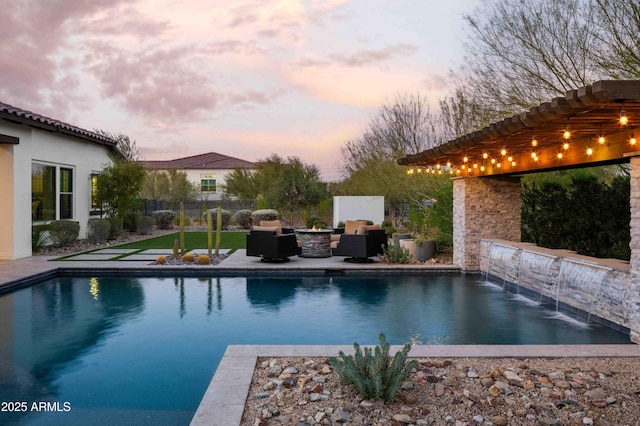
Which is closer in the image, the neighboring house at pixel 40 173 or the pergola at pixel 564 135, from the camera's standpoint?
the pergola at pixel 564 135

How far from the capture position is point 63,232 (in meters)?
14.4

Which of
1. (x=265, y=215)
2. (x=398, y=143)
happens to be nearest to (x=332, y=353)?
(x=398, y=143)

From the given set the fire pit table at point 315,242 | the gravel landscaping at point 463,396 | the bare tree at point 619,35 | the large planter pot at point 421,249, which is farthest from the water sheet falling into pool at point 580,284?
the fire pit table at point 315,242

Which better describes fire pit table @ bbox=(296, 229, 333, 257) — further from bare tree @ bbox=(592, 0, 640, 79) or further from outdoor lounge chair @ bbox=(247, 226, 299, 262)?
bare tree @ bbox=(592, 0, 640, 79)

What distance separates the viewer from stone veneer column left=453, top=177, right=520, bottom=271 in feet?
36.2

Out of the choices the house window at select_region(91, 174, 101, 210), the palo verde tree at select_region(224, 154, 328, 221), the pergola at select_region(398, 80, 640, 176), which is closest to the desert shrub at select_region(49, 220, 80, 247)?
the house window at select_region(91, 174, 101, 210)

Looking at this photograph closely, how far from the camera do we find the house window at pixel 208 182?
4747cm

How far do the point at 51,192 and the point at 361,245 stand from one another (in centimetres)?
964

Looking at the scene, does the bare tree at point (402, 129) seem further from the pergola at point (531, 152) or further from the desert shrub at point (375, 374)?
the desert shrub at point (375, 374)

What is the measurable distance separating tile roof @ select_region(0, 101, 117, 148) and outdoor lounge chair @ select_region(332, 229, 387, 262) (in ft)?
27.5

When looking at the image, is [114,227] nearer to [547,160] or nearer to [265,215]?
[265,215]

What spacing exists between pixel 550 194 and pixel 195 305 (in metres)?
8.25

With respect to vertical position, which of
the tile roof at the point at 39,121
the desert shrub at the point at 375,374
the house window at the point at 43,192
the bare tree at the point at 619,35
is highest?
the bare tree at the point at 619,35

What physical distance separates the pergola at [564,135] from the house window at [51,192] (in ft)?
34.8
